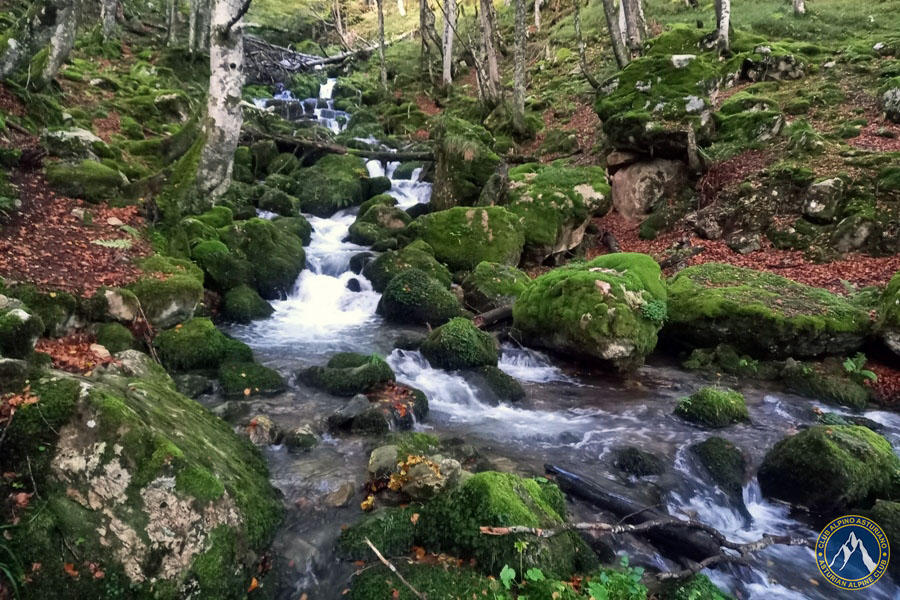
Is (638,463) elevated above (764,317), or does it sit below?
below

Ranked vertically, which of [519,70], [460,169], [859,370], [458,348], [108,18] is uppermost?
[108,18]

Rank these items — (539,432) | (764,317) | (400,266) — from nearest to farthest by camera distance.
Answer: (539,432) < (764,317) < (400,266)

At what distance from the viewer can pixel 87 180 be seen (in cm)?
994

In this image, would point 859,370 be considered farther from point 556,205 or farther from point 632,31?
point 632,31

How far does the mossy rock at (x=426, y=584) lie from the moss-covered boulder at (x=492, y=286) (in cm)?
776

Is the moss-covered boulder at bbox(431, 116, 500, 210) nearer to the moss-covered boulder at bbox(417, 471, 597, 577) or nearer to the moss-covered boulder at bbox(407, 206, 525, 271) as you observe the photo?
the moss-covered boulder at bbox(407, 206, 525, 271)

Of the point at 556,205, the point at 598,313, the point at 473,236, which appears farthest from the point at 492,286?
the point at 556,205

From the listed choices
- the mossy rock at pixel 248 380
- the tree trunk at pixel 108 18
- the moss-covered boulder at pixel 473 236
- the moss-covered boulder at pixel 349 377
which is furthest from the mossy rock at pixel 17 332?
the tree trunk at pixel 108 18

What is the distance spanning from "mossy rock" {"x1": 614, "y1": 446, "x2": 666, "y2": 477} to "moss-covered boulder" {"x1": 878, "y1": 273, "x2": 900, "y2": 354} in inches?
208

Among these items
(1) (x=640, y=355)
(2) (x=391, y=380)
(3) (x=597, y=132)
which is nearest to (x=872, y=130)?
(3) (x=597, y=132)

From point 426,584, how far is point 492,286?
8.38m

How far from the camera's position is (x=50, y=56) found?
1234cm

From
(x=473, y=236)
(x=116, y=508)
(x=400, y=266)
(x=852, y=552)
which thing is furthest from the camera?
(x=473, y=236)

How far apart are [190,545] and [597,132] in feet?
62.3
